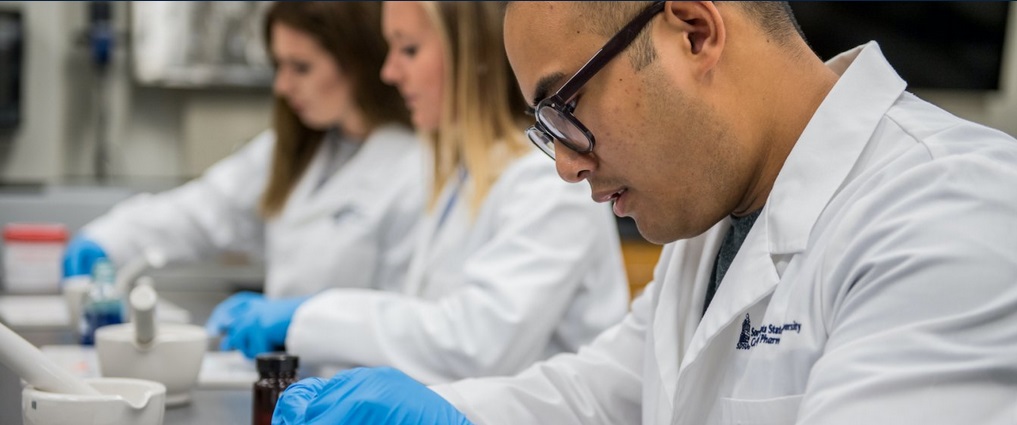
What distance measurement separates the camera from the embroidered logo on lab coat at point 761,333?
951 millimetres

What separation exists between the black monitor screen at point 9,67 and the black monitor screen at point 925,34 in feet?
8.60

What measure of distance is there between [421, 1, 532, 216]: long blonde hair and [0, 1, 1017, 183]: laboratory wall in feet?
6.54

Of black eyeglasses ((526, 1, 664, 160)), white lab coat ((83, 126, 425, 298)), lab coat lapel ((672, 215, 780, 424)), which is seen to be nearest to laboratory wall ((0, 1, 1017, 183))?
white lab coat ((83, 126, 425, 298))

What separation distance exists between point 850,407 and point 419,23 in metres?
1.30

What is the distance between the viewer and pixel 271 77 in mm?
3584

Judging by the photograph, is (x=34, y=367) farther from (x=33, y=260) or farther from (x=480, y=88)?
(x=33, y=260)

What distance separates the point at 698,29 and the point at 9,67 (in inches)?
114

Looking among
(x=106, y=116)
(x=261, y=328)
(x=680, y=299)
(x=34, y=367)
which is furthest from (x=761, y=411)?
(x=106, y=116)

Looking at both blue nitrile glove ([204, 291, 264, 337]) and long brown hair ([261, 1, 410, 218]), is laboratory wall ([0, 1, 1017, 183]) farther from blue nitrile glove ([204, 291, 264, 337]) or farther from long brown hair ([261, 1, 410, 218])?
blue nitrile glove ([204, 291, 264, 337])

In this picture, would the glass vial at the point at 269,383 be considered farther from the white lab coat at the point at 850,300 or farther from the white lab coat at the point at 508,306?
the white lab coat at the point at 508,306

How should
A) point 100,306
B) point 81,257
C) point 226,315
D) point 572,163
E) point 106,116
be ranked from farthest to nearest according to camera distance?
point 106,116
point 81,257
point 226,315
point 100,306
point 572,163

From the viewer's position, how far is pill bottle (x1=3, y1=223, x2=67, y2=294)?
8.27 ft

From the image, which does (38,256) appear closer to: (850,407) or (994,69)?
(850,407)

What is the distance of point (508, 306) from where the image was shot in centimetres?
166
